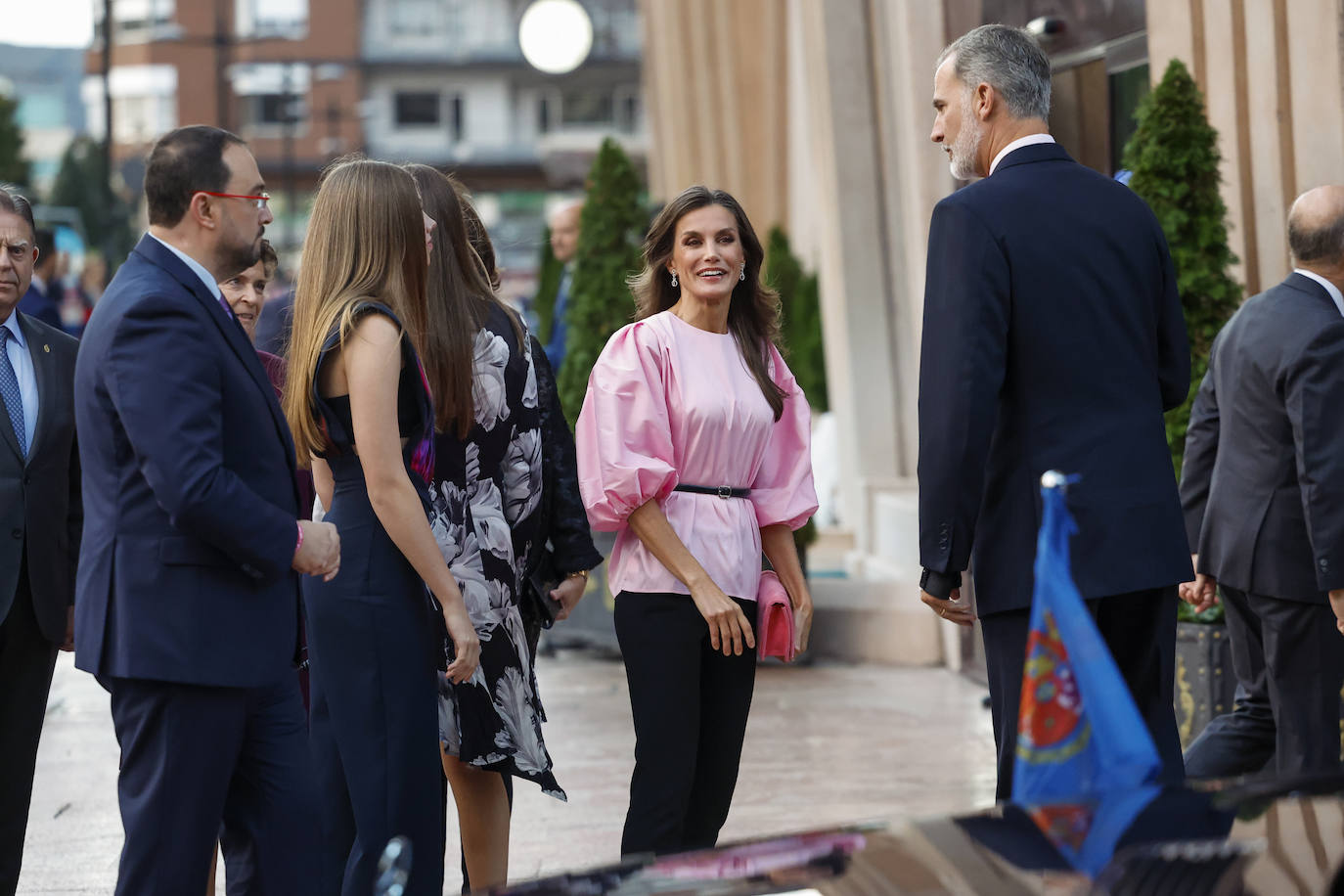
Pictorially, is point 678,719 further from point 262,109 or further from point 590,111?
point 262,109

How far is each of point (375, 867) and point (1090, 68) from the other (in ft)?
21.7

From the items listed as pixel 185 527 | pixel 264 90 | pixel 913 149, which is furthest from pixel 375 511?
pixel 264 90

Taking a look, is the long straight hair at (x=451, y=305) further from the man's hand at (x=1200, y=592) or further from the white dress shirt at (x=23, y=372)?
the man's hand at (x=1200, y=592)

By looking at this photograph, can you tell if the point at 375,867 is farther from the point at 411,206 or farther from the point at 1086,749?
the point at 1086,749

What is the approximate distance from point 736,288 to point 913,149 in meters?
5.68

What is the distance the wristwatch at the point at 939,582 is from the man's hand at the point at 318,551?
1.28 meters

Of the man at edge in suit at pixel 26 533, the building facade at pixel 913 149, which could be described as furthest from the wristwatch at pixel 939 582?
the building facade at pixel 913 149

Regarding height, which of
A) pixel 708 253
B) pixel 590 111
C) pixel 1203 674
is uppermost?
pixel 590 111

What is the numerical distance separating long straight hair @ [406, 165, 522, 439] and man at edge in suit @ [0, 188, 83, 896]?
118 centimetres

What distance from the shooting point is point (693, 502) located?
177 inches

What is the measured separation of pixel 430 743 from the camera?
159 inches

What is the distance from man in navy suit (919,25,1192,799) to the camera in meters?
3.77

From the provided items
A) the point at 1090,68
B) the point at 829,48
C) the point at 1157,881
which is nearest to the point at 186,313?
the point at 1157,881

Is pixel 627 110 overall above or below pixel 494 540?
above
